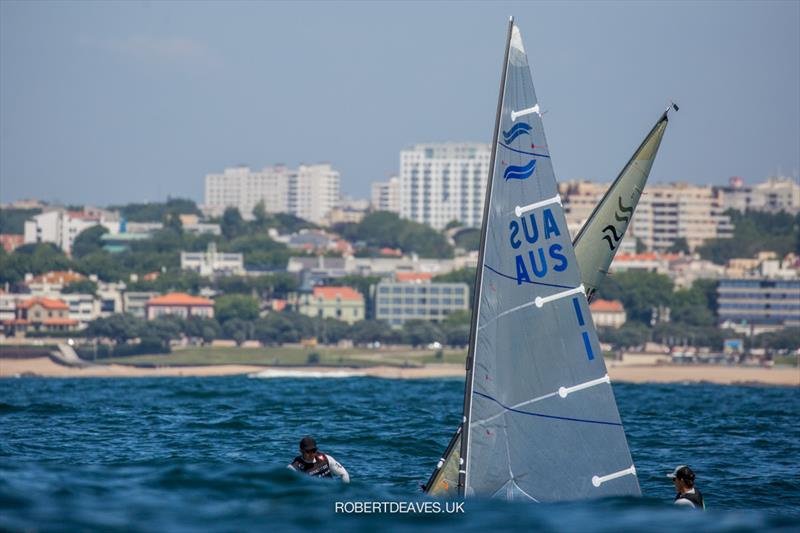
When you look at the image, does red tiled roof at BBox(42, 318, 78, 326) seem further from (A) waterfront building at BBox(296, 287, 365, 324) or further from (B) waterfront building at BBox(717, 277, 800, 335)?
(B) waterfront building at BBox(717, 277, 800, 335)

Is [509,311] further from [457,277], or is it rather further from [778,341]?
[457,277]

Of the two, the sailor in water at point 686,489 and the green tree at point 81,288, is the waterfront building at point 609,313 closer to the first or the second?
the green tree at point 81,288

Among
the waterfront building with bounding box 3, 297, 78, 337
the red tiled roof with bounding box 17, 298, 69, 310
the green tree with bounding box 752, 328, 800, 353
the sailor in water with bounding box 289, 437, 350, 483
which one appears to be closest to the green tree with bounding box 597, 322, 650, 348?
the green tree with bounding box 752, 328, 800, 353

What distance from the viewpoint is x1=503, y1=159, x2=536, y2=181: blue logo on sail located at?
1430 centimetres

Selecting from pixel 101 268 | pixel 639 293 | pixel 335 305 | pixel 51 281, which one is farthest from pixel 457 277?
pixel 51 281

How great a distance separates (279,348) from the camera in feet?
469

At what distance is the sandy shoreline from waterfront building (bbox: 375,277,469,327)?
105ft

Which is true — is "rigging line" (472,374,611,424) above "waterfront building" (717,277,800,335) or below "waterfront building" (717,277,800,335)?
above

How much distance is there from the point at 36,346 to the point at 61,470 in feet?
414

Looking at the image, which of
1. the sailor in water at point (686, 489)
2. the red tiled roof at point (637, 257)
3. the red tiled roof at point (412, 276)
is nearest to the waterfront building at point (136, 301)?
the red tiled roof at point (412, 276)

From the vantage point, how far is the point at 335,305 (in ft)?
535

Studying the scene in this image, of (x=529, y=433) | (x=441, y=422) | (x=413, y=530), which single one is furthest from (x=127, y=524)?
(x=441, y=422)

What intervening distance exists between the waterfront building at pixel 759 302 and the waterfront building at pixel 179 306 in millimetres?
50762

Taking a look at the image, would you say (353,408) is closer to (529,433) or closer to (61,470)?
(61,470)
